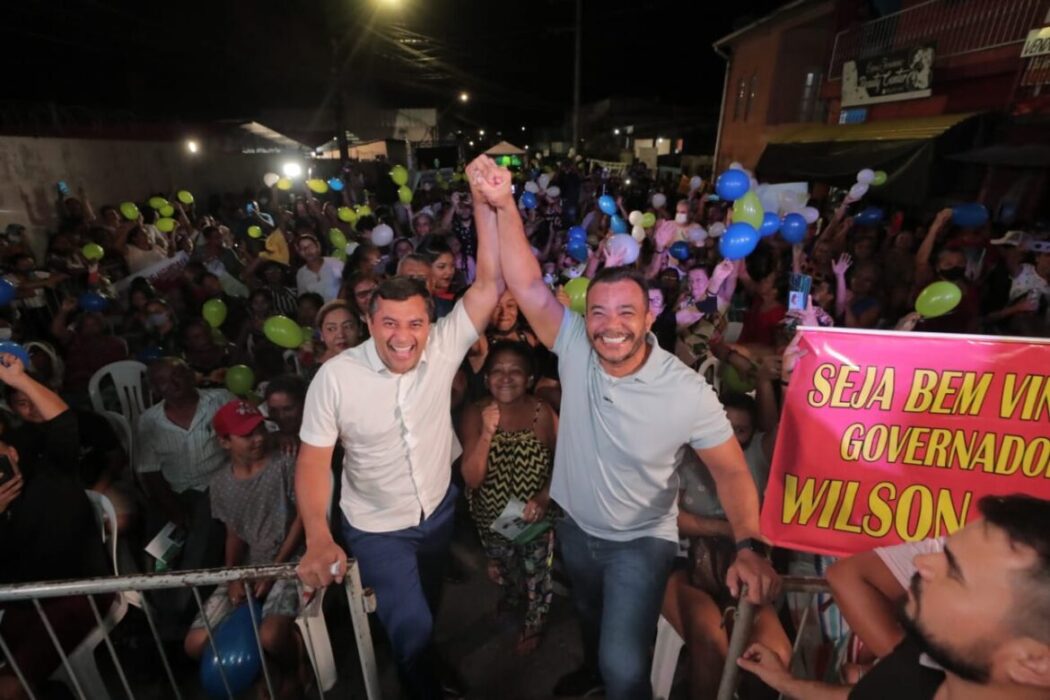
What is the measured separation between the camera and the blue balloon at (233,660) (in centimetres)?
267

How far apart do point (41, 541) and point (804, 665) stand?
11.7 ft

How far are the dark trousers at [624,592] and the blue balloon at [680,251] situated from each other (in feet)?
15.2

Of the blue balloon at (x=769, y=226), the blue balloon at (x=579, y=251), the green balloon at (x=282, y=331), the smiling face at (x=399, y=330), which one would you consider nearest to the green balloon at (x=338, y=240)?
the blue balloon at (x=579, y=251)

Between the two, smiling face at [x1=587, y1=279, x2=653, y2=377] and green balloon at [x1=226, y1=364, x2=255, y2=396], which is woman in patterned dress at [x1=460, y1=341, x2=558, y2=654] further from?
green balloon at [x1=226, y1=364, x2=255, y2=396]

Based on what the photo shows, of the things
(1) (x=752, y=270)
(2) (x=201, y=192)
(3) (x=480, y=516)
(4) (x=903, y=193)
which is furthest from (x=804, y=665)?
(2) (x=201, y=192)

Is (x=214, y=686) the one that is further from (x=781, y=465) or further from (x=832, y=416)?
(x=832, y=416)

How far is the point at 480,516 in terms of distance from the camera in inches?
127

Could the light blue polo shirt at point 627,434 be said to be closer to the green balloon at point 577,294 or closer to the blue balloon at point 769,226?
the green balloon at point 577,294

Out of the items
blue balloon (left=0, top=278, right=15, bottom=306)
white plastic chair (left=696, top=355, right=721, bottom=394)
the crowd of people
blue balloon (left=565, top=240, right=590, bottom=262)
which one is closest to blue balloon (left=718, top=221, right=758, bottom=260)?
the crowd of people

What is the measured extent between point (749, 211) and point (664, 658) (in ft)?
14.4

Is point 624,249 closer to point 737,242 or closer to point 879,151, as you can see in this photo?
point 737,242

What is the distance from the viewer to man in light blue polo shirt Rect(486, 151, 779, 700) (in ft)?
→ 7.52

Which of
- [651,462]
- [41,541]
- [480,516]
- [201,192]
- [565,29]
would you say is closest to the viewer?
[651,462]

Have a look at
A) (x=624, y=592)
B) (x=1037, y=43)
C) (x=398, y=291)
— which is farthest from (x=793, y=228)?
(x=1037, y=43)
